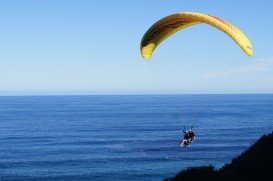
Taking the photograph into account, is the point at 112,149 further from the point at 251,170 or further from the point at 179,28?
the point at 179,28

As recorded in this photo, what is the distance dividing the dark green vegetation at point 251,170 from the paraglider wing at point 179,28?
9.73 meters

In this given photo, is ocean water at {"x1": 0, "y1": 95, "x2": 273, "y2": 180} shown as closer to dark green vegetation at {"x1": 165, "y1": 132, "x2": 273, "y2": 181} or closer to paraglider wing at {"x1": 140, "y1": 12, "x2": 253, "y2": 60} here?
dark green vegetation at {"x1": 165, "y1": 132, "x2": 273, "y2": 181}

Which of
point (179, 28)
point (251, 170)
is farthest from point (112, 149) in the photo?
point (179, 28)

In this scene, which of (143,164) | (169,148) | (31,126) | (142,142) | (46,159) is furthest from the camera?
(31,126)

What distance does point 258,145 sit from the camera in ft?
106

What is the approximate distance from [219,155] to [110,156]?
23830 mm

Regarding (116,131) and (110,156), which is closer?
(110,156)

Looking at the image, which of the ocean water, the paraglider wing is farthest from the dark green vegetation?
the ocean water

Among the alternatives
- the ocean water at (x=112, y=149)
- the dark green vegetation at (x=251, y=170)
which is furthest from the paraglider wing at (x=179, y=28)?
the ocean water at (x=112, y=149)

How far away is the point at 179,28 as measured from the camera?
2086 cm

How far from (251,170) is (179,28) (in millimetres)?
10388

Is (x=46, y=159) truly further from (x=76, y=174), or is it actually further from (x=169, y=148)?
(x=169, y=148)

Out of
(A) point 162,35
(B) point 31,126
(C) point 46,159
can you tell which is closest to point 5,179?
(C) point 46,159

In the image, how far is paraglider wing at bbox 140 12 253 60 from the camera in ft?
51.8
